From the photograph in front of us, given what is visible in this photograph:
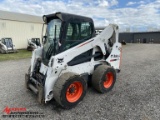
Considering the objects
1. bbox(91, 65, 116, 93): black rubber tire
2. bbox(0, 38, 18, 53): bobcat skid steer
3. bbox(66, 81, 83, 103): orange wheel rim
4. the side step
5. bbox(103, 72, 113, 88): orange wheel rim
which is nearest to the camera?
bbox(66, 81, 83, 103): orange wheel rim

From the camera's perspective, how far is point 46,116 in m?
3.26

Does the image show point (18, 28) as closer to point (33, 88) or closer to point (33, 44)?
point (33, 44)

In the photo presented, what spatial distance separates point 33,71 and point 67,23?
5.90ft

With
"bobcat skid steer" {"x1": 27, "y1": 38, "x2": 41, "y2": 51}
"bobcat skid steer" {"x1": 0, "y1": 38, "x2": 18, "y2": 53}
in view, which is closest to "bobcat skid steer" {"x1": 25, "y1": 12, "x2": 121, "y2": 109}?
"bobcat skid steer" {"x1": 0, "y1": 38, "x2": 18, "y2": 53}

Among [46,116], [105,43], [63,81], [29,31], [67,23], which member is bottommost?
[46,116]

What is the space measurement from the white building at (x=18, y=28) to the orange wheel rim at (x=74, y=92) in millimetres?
14915

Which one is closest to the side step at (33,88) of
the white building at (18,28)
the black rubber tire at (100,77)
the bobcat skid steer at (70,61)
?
the bobcat skid steer at (70,61)

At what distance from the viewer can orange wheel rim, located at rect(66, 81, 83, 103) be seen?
11.7 ft

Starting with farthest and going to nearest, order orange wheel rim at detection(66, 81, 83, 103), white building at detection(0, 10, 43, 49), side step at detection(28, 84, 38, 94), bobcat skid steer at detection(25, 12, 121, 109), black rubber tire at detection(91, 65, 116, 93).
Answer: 1. white building at detection(0, 10, 43, 49)
2. black rubber tire at detection(91, 65, 116, 93)
3. side step at detection(28, 84, 38, 94)
4. orange wheel rim at detection(66, 81, 83, 103)
5. bobcat skid steer at detection(25, 12, 121, 109)

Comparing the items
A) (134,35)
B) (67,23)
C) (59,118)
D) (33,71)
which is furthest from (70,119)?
(134,35)

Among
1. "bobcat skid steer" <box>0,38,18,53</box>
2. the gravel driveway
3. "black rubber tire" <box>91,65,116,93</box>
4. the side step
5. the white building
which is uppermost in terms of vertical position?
the white building

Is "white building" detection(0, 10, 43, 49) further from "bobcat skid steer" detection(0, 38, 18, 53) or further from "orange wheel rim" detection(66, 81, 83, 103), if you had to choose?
"orange wheel rim" detection(66, 81, 83, 103)

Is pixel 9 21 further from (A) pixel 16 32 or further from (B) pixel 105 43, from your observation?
(B) pixel 105 43

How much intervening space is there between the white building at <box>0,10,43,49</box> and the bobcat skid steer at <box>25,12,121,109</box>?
1378 centimetres
